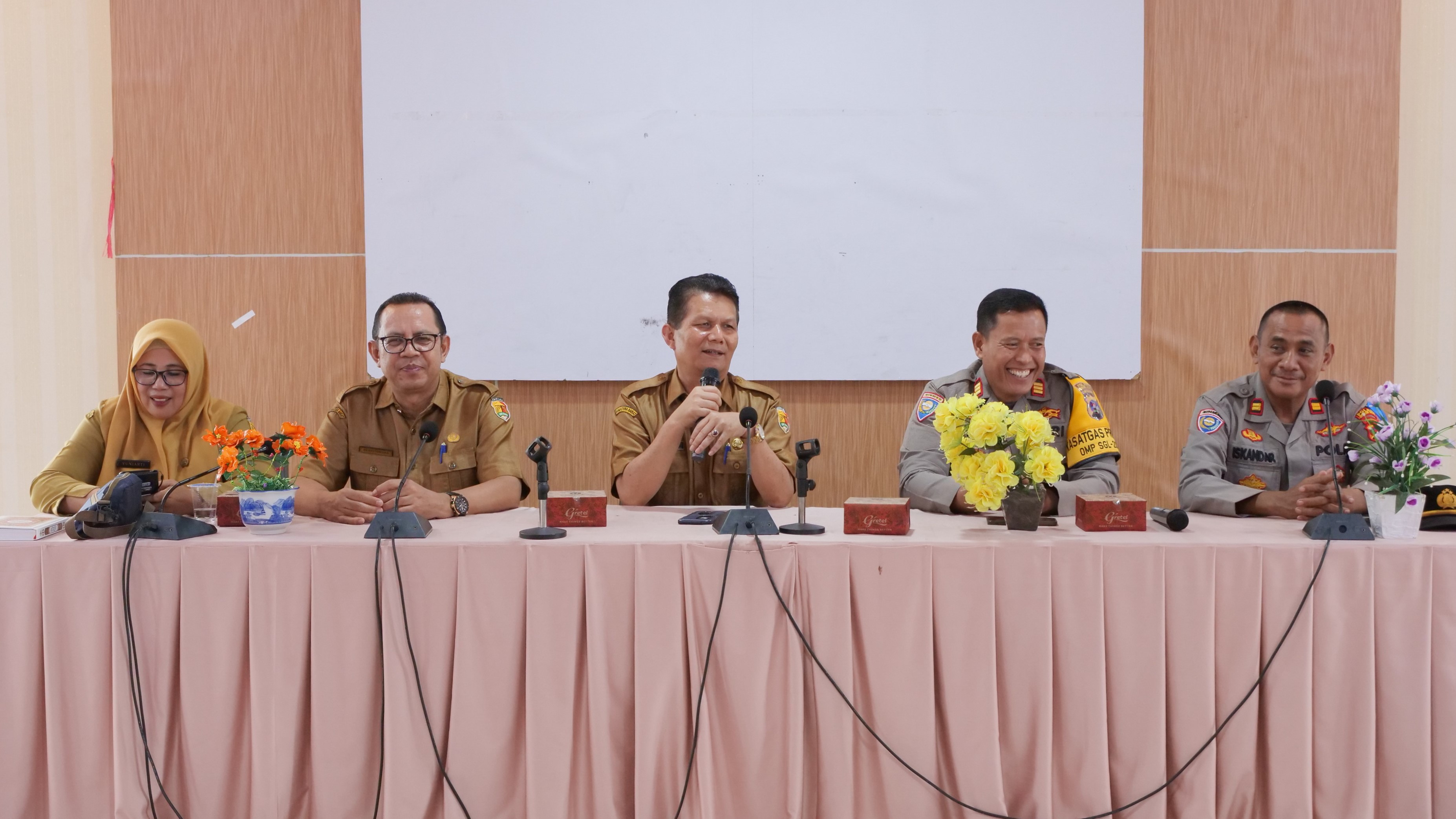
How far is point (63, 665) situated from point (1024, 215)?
3.03m

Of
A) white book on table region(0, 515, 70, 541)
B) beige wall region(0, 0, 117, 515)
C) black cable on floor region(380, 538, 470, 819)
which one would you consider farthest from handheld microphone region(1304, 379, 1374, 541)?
beige wall region(0, 0, 117, 515)

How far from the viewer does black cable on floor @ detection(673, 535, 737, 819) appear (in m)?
1.72

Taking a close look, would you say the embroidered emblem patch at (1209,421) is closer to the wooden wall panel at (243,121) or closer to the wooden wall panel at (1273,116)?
the wooden wall panel at (1273,116)

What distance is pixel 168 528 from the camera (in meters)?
1.81

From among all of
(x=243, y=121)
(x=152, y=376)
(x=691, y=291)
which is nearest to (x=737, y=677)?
(x=691, y=291)

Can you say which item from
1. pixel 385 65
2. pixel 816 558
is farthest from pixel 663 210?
pixel 816 558

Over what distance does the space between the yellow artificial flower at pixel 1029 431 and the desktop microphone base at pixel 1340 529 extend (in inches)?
21.9

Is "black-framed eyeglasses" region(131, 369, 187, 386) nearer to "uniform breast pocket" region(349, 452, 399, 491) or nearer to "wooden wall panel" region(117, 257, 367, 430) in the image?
"uniform breast pocket" region(349, 452, 399, 491)

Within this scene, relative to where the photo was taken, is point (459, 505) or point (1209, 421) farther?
point (1209, 421)

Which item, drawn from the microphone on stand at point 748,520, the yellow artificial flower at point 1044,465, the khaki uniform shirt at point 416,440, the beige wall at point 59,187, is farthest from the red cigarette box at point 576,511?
the beige wall at point 59,187

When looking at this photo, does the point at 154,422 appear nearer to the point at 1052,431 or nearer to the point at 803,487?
the point at 803,487

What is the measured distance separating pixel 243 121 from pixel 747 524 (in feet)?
8.63

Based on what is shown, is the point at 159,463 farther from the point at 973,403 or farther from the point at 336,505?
the point at 973,403

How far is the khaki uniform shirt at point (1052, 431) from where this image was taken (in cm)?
224
